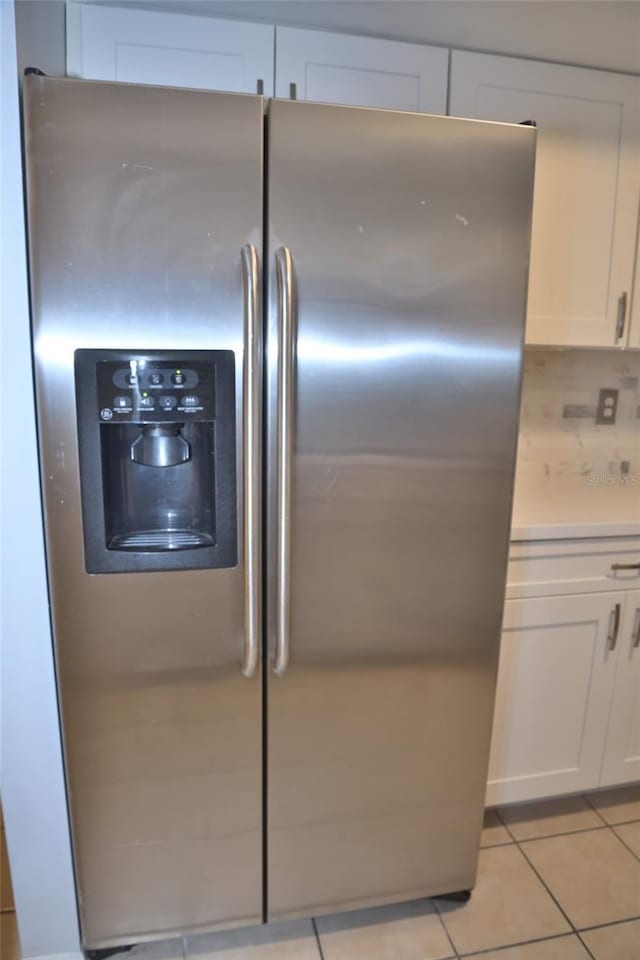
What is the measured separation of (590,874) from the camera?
1727 mm

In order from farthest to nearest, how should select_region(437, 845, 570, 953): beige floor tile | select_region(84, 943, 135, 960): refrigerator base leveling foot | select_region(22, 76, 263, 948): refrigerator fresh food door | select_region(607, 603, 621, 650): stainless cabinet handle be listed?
select_region(607, 603, 621, 650): stainless cabinet handle
select_region(437, 845, 570, 953): beige floor tile
select_region(84, 943, 135, 960): refrigerator base leveling foot
select_region(22, 76, 263, 948): refrigerator fresh food door

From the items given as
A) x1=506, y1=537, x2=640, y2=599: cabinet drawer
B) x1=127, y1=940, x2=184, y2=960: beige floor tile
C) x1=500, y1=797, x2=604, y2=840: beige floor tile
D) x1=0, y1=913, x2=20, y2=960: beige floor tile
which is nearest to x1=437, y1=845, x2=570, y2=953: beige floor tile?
x1=500, y1=797, x2=604, y2=840: beige floor tile

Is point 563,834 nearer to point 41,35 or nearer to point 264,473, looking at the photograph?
point 264,473

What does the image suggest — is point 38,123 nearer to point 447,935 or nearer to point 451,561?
point 451,561

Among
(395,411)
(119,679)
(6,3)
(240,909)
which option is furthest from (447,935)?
(6,3)

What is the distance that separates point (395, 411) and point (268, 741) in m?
0.75

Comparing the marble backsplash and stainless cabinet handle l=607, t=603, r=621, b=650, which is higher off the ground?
the marble backsplash

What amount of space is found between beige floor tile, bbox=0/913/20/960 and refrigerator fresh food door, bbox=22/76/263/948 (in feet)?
0.72

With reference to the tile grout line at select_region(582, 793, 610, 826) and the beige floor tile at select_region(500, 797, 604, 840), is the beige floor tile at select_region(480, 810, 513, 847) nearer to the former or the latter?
the beige floor tile at select_region(500, 797, 604, 840)

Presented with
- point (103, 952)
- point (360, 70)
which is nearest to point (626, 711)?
point (103, 952)

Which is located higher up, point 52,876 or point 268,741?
point 268,741

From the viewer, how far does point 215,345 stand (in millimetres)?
1155

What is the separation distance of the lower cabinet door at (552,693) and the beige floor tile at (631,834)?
0.19 metres

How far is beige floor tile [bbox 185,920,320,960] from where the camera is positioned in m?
1.47
